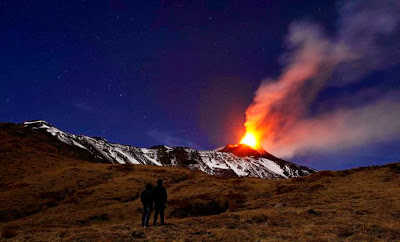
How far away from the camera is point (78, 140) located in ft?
614

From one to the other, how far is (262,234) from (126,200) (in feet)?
105

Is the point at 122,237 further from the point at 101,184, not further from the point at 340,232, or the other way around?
the point at 101,184

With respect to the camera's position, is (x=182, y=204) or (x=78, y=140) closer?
(x=182, y=204)

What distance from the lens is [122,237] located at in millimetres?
20453

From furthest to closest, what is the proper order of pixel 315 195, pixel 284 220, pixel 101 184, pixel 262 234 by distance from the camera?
pixel 101 184 → pixel 315 195 → pixel 284 220 → pixel 262 234

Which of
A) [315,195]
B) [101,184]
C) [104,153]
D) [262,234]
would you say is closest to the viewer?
[262,234]

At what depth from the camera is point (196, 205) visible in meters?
44.7

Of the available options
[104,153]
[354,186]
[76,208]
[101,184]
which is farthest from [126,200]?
[104,153]

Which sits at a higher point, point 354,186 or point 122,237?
point 354,186

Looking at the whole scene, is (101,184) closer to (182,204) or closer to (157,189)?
(182,204)

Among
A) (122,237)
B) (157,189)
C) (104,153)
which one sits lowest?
(122,237)

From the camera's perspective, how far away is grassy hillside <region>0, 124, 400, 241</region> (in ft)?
75.2

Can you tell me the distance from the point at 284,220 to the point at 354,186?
25.2 meters

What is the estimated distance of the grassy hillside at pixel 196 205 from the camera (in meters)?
22.9
